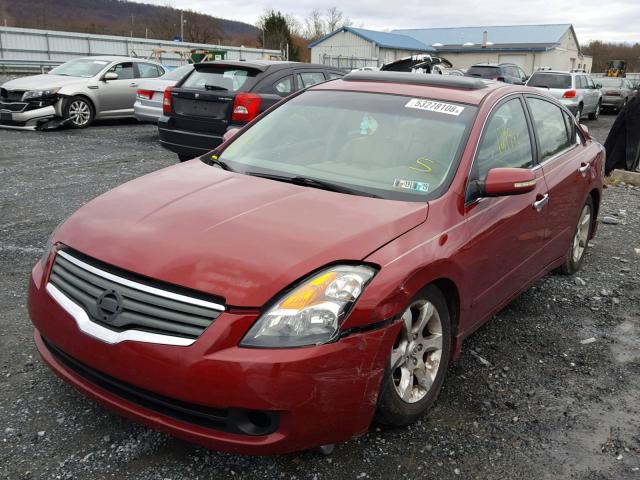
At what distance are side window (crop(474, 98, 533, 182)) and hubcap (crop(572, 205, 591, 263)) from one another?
1.46 meters

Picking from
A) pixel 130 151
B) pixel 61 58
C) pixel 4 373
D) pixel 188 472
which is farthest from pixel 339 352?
pixel 61 58

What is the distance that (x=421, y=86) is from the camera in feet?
12.4

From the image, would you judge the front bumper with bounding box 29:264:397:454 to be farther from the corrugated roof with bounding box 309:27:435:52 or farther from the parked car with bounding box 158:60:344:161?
the corrugated roof with bounding box 309:27:435:52

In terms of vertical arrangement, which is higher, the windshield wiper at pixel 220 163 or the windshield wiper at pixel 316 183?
the windshield wiper at pixel 220 163

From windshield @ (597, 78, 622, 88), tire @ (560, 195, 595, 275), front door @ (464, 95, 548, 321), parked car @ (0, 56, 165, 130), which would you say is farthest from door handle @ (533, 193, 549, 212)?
windshield @ (597, 78, 622, 88)

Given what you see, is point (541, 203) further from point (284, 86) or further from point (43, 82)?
point (43, 82)

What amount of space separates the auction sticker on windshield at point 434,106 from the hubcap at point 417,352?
1.27 meters

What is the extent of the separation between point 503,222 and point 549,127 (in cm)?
145

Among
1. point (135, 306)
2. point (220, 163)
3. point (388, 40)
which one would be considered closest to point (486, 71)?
point (220, 163)

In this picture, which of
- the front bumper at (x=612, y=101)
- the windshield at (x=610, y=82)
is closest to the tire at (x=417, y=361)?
the front bumper at (x=612, y=101)

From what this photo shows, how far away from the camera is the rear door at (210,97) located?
26.7ft

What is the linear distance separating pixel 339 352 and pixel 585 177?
11.2 feet

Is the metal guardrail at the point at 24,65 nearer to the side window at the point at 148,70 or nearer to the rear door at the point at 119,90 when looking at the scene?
the side window at the point at 148,70

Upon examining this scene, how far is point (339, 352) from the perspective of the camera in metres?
2.29
